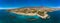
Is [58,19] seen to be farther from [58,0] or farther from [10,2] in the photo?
[10,2]

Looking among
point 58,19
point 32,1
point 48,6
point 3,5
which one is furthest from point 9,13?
point 58,19

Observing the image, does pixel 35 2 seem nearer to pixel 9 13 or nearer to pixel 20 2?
pixel 20 2

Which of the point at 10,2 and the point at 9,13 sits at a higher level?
the point at 10,2

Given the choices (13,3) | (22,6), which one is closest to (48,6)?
(22,6)

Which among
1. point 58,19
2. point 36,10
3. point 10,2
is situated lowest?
point 58,19

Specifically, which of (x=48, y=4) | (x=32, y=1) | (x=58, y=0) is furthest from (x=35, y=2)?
(x=58, y=0)

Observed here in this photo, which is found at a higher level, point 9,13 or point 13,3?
point 13,3

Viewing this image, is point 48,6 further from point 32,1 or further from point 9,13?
point 9,13
